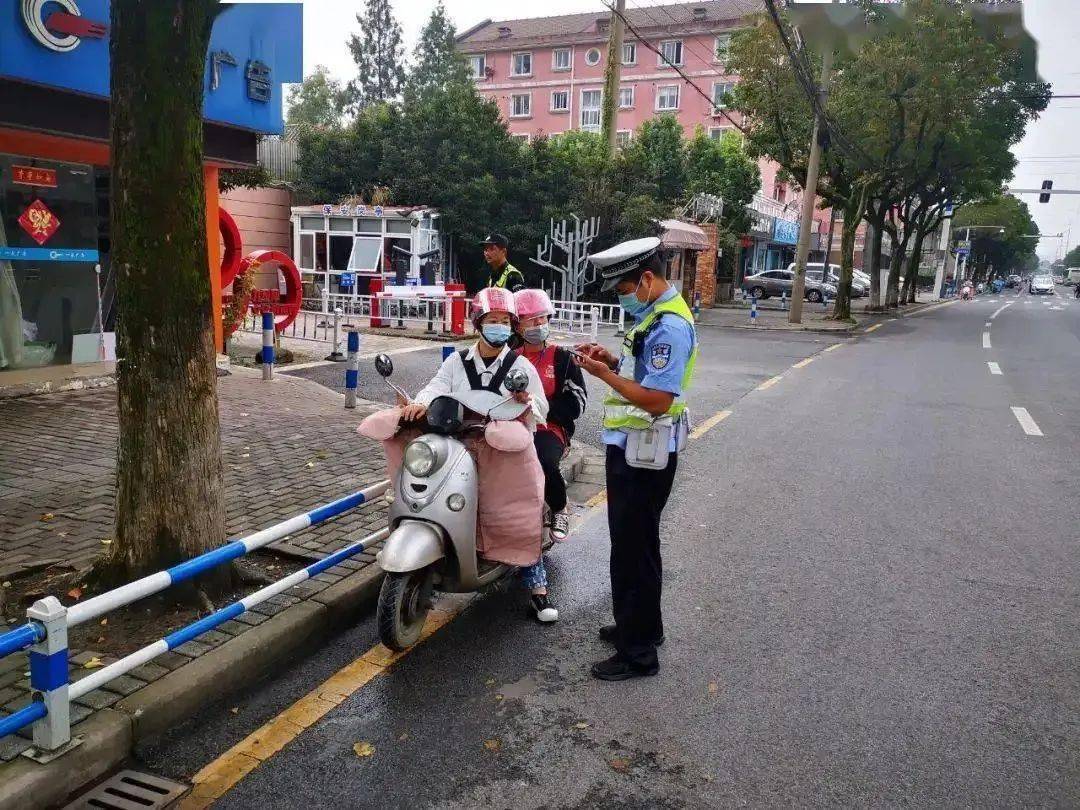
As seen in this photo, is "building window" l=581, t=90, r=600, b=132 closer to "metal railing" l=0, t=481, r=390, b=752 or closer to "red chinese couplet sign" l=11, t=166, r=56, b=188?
"red chinese couplet sign" l=11, t=166, r=56, b=188

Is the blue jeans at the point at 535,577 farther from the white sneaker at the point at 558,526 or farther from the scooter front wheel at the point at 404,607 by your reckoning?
the scooter front wheel at the point at 404,607

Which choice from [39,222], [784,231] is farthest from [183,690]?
[784,231]

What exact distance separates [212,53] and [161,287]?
6767 mm

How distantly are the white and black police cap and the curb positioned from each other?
2.04 meters

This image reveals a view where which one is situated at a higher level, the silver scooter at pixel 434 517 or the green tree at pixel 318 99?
the green tree at pixel 318 99

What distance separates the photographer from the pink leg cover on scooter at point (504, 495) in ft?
12.8

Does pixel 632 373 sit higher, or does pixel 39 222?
pixel 39 222

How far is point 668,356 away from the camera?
11.3 feet

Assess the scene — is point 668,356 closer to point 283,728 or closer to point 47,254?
point 283,728

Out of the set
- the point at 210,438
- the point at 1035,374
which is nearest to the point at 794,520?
the point at 210,438

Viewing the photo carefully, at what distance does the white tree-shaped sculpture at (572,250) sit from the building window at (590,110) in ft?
102

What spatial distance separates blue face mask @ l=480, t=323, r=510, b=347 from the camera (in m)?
4.03

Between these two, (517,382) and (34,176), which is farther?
(34,176)

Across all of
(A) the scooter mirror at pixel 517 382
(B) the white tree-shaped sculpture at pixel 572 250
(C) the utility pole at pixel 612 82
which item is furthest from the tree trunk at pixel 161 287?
(C) the utility pole at pixel 612 82
